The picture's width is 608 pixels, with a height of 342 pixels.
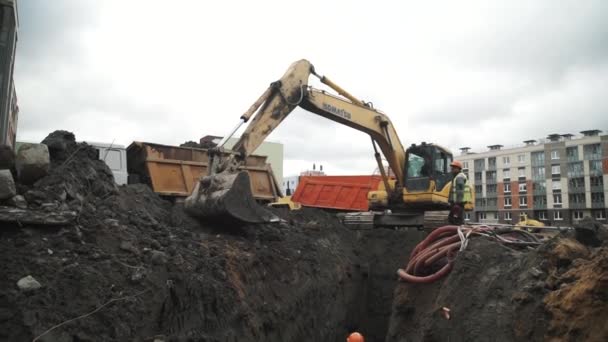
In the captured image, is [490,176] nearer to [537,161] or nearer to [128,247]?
[537,161]

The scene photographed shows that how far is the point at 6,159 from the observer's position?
667 cm

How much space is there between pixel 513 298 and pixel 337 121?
6.67 m

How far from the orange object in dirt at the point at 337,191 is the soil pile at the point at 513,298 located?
8856 millimetres

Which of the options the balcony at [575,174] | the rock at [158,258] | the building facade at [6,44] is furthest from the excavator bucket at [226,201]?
the balcony at [575,174]

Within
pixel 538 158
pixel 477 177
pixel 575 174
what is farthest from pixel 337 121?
pixel 477 177

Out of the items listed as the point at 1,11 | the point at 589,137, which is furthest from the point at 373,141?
the point at 589,137

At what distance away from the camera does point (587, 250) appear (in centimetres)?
479

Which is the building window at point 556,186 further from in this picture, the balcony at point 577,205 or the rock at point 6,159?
the rock at point 6,159

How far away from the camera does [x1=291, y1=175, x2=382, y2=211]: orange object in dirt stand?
50.1 ft

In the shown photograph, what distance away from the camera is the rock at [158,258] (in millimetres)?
5867

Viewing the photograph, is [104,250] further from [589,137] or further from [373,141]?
[589,137]

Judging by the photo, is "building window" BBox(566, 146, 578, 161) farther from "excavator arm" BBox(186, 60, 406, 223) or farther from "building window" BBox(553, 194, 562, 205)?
"excavator arm" BBox(186, 60, 406, 223)

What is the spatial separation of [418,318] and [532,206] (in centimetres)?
6684

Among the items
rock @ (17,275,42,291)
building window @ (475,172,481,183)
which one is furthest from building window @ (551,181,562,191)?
rock @ (17,275,42,291)
